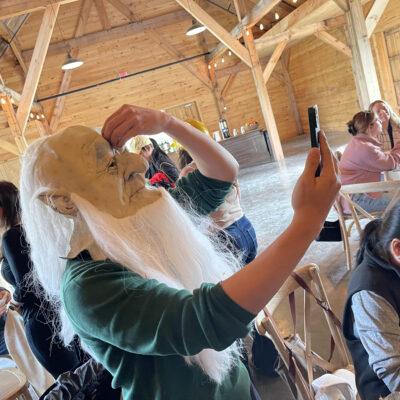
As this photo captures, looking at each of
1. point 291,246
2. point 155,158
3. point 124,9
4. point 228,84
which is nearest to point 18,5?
point 155,158

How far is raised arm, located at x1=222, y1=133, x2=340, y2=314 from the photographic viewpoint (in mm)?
539

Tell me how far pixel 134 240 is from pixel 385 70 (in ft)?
30.2

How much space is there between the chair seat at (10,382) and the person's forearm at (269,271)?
1.72 m

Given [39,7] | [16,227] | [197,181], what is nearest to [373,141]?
[197,181]

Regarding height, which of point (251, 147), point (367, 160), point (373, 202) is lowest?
point (373, 202)

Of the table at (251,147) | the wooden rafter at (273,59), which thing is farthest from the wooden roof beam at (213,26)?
the table at (251,147)

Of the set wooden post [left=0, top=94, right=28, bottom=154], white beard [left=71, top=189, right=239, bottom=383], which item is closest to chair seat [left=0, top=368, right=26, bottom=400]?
white beard [left=71, top=189, right=239, bottom=383]

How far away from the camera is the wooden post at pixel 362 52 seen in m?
6.32

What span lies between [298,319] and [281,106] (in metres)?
10.8

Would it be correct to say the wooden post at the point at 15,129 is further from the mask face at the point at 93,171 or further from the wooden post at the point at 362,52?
the mask face at the point at 93,171

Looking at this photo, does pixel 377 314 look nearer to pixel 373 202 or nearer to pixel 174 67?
pixel 373 202

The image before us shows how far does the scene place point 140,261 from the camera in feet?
2.40

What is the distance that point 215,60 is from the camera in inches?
443

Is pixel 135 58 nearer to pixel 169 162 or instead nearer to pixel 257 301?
pixel 169 162
